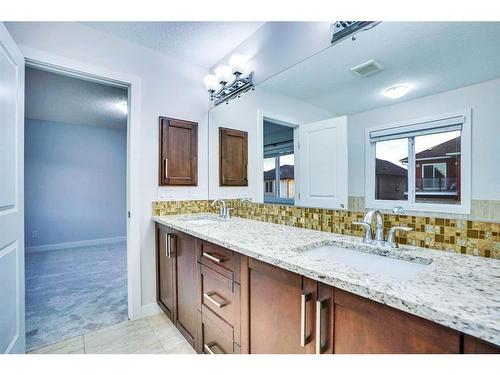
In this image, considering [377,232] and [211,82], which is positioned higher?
[211,82]

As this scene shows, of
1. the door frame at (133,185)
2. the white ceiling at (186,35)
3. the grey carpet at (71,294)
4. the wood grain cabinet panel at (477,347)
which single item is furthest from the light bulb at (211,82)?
the wood grain cabinet panel at (477,347)

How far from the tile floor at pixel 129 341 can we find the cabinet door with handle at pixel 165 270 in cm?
13

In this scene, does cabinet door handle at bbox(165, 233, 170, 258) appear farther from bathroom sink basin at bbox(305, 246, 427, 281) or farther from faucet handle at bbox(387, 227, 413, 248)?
faucet handle at bbox(387, 227, 413, 248)

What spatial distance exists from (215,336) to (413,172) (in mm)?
1327

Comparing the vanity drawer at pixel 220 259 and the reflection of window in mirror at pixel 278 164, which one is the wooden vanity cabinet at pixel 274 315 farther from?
the reflection of window in mirror at pixel 278 164

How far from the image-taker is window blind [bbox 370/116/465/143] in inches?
37.7

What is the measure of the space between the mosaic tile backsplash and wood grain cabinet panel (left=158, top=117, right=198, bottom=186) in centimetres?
96

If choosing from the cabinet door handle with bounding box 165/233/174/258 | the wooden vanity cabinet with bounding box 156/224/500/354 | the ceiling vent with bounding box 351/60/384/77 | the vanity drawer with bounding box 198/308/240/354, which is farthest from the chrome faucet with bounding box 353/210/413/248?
the cabinet door handle with bounding box 165/233/174/258

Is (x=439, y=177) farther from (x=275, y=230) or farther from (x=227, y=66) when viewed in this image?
(x=227, y=66)

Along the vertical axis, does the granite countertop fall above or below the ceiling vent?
below

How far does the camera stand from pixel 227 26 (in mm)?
1905

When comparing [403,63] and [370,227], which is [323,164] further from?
[403,63]

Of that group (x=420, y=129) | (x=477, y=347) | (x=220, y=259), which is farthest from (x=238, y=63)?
(x=477, y=347)

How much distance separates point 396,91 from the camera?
1.14 metres
